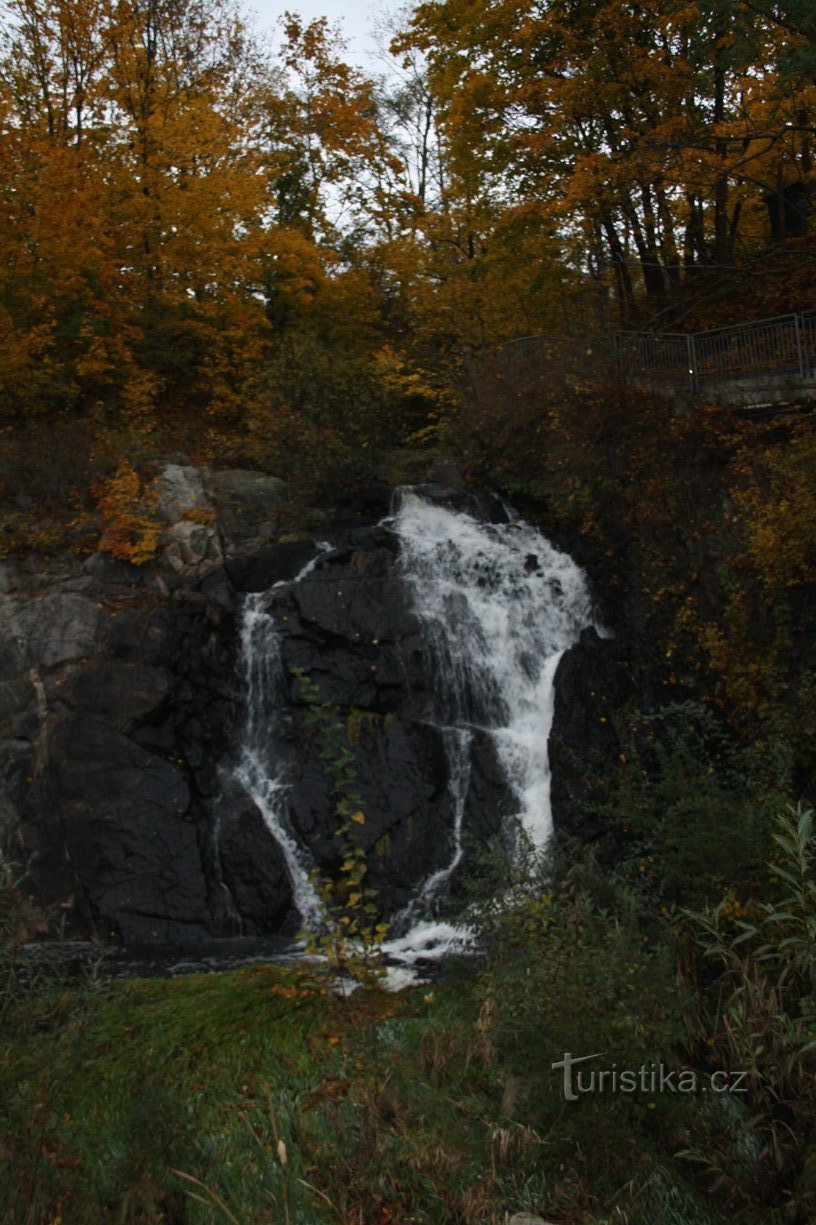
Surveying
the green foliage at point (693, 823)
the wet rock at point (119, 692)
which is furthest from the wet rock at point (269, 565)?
the green foliage at point (693, 823)

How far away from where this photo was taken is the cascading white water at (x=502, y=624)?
10836 mm

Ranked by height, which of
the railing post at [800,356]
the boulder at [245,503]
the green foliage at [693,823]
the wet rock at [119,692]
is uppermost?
the railing post at [800,356]

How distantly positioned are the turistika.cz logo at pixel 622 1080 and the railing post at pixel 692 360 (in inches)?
423

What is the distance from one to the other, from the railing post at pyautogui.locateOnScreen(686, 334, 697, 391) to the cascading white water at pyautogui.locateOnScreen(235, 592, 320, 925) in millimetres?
6701

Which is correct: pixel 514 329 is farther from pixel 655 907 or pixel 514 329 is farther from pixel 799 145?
pixel 655 907

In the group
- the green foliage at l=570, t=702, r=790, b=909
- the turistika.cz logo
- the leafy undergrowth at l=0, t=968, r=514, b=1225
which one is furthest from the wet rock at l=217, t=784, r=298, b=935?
the turistika.cz logo

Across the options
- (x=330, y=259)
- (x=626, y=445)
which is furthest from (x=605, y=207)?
(x=330, y=259)

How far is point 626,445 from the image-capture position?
44.1 ft

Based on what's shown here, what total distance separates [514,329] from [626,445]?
4848mm

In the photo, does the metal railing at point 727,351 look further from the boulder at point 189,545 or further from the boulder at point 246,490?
the boulder at point 189,545

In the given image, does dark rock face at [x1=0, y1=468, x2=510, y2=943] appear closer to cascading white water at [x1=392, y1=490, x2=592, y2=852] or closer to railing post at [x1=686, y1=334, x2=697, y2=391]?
cascading white water at [x1=392, y1=490, x2=592, y2=852]

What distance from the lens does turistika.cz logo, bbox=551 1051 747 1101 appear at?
4.73 meters

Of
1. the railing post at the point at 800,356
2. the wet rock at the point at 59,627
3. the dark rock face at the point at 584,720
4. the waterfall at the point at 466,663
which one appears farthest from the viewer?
the railing post at the point at 800,356

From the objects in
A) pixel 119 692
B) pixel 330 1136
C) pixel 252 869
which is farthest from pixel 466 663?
pixel 330 1136
